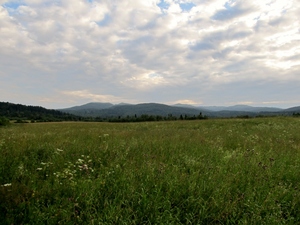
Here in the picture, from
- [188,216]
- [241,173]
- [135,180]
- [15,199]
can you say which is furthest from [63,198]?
[241,173]

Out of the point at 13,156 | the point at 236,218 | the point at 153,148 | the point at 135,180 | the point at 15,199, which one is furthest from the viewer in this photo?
the point at 153,148

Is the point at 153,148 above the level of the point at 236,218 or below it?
above

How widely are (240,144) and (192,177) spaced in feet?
18.5

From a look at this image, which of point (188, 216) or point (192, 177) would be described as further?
point (192, 177)

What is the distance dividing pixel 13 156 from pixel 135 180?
4027mm

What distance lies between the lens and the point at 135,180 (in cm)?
424

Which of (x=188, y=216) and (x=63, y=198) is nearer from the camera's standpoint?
(x=188, y=216)

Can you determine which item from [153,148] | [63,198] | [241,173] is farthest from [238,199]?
[153,148]

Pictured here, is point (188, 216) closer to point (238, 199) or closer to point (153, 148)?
point (238, 199)

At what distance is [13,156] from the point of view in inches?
229

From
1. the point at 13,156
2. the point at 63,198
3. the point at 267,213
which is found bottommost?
the point at 267,213

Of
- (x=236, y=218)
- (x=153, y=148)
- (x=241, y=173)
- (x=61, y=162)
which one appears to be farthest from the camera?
(x=153, y=148)

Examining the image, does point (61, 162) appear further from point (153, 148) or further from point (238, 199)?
point (238, 199)

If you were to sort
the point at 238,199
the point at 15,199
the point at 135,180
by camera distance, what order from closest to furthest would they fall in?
the point at 15,199, the point at 238,199, the point at 135,180
